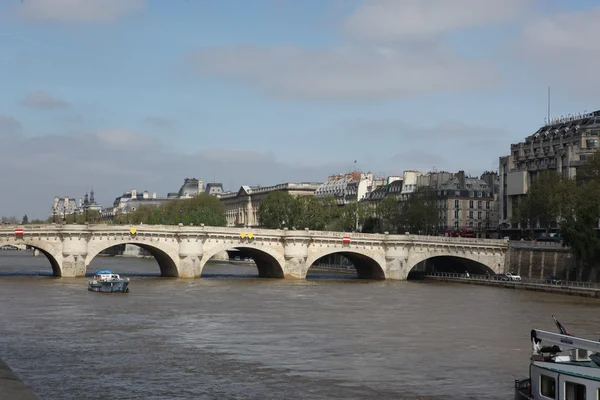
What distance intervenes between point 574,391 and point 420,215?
87.0 metres

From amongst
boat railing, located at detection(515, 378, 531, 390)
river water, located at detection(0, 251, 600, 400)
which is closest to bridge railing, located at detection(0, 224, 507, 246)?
river water, located at detection(0, 251, 600, 400)

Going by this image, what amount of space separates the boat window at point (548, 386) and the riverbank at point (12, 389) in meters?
12.4

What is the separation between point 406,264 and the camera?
283 feet

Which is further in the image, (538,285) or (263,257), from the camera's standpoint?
(263,257)

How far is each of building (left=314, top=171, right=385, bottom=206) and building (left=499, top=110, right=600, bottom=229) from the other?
4204cm

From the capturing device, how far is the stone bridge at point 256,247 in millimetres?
77312

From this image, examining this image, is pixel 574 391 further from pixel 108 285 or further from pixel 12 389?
pixel 108 285

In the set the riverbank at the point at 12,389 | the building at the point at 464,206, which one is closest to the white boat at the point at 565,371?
the riverbank at the point at 12,389

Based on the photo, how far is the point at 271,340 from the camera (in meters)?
41.9

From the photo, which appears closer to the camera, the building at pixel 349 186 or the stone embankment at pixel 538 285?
the stone embankment at pixel 538 285

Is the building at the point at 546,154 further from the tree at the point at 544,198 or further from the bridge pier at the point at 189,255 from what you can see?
the bridge pier at the point at 189,255

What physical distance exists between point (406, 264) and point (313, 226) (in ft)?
129

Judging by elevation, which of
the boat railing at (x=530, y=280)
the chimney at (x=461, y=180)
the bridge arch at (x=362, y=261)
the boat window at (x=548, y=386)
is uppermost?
the chimney at (x=461, y=180)

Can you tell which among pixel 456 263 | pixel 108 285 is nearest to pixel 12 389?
pixel 108 285
